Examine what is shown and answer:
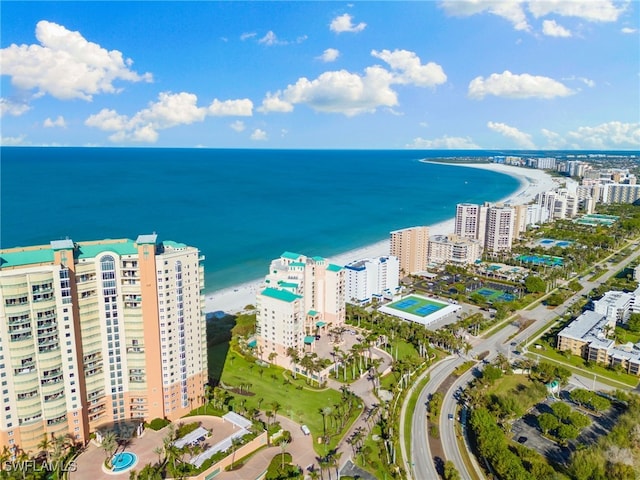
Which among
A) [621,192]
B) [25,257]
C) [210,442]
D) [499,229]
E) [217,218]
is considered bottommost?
[210,442]

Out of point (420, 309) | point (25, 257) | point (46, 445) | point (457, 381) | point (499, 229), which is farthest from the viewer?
point (499, 229)

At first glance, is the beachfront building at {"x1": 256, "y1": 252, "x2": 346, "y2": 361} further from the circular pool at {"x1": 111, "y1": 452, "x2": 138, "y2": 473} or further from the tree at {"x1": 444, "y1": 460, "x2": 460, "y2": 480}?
the tree at {"x1": 444, "y1": 460, "x2": 460, "y2": 480}

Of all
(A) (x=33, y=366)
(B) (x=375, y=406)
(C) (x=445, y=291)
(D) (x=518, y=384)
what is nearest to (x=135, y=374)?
(A) (x=33, y=366)

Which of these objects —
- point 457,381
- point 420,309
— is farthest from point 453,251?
point 457,381

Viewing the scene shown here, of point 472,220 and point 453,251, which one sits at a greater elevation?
point 472,220

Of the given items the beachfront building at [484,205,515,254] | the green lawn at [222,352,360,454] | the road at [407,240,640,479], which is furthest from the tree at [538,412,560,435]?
the beachfront building at [484,205,515,254]

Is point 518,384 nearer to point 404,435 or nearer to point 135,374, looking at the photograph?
point 404,435

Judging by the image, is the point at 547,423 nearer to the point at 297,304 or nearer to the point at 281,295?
the point at 297,304
